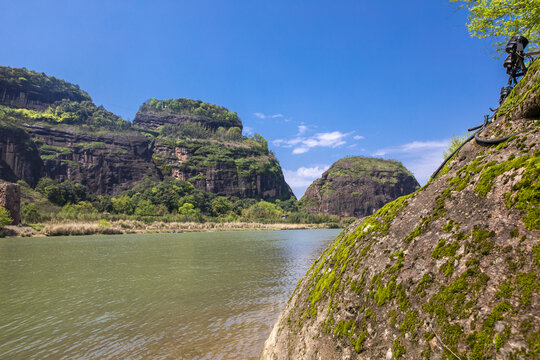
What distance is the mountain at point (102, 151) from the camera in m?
111

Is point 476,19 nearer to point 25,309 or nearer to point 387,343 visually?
point 387,343

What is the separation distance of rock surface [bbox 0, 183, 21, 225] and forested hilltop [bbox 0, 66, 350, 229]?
20.9m

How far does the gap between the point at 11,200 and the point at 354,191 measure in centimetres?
16664

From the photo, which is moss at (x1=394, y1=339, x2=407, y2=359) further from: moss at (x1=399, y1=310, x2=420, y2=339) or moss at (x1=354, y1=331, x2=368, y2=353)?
moss at (x1=354, y1=331, x2=368, y2=353)

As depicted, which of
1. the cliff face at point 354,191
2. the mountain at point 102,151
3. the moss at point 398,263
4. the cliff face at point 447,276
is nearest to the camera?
the cliff face at point 447,276

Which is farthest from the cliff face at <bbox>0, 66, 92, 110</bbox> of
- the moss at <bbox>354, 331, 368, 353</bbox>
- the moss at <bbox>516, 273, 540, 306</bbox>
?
the moss at <bbox>516, 273, 540, 306</bbox>

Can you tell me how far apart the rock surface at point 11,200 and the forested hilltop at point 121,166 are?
68.7ft

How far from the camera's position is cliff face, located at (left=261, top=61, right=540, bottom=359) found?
1.92 meters

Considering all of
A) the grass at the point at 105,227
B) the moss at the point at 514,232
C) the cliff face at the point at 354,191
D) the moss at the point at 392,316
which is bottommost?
the grass at the point at 105,227

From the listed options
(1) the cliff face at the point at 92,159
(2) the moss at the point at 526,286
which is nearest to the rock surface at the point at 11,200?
(2) the moss at the point at 526,286

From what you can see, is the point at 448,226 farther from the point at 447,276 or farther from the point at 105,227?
the point at 105,227

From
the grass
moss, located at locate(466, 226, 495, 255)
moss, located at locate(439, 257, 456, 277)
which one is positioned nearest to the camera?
moss, located at locate(466, 226, 495, 255)

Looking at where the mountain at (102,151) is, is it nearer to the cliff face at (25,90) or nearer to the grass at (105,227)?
the cliff face at (25,90)

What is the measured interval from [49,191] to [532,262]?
106582mm
